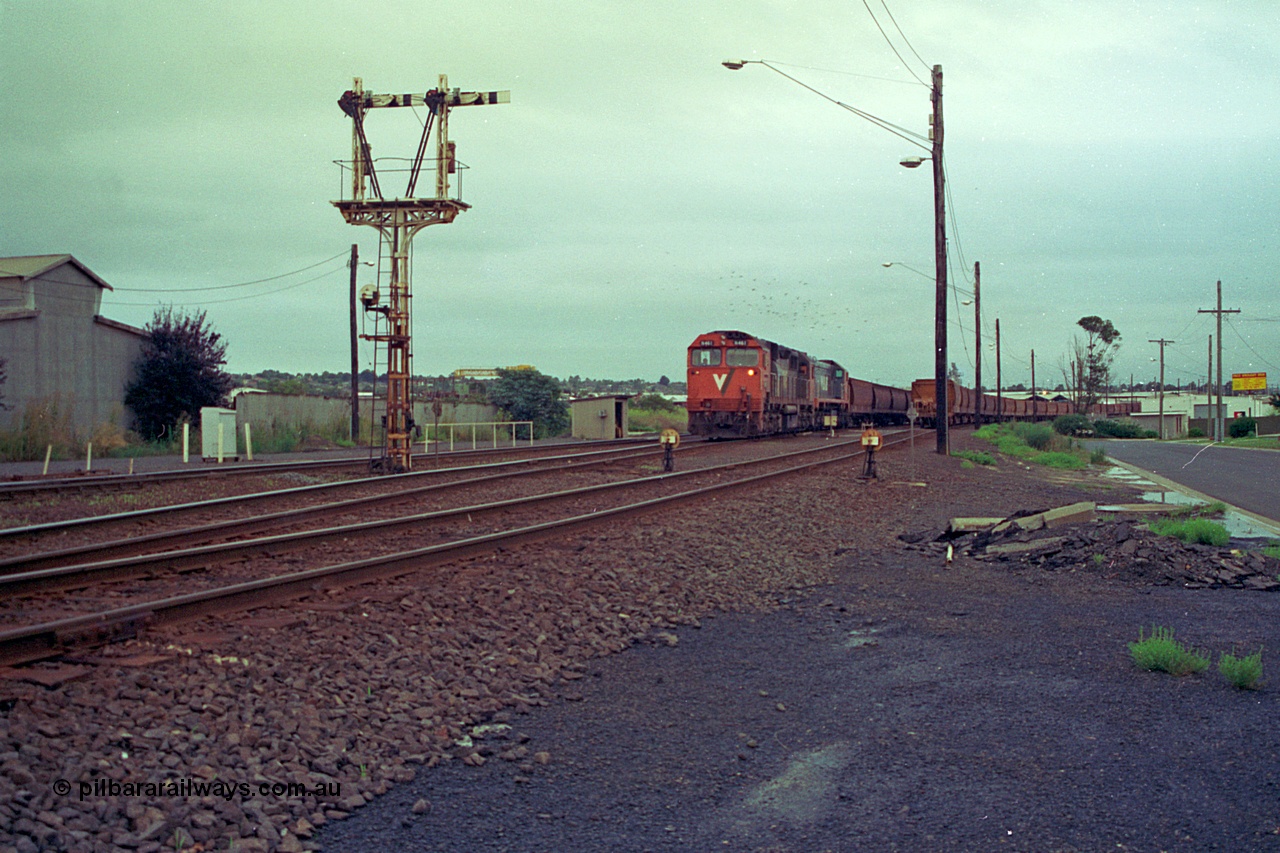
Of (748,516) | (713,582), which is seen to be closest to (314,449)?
(748,516)

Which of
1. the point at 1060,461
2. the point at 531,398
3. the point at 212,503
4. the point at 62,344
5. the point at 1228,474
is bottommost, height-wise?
the point at 1228,474

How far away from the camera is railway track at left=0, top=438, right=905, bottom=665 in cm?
585

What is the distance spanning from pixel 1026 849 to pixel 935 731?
1.40m

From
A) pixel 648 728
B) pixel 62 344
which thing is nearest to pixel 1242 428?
pixel 62 344

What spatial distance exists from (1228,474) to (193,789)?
101 feet

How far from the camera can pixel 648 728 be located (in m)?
5.41

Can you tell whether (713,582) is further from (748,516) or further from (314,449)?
(314,449)

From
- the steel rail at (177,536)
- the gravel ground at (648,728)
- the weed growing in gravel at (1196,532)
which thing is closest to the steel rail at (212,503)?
the steel rail at (177,536)

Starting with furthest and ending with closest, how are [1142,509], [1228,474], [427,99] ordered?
[1228,474], [427,99], [1142,509]

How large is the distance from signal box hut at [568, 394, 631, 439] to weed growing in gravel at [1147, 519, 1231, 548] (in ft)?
112

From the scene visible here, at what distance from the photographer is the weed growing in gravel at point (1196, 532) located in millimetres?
11922

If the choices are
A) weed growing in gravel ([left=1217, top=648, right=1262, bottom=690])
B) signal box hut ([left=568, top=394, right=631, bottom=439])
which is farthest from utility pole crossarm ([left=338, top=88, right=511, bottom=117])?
signal box hut ([left=568, top=394, right=631, bottom=439])

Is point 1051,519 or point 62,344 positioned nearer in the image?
point 1051,519

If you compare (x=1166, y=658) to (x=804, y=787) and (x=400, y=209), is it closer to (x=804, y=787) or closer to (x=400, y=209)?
(x=804, y=787)
